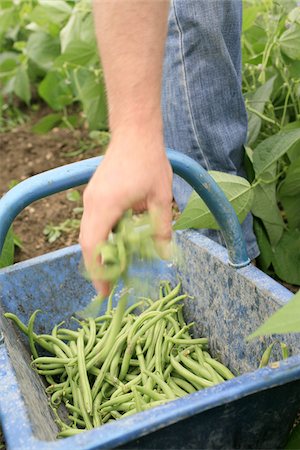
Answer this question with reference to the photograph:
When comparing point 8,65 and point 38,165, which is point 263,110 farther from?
point 8,65

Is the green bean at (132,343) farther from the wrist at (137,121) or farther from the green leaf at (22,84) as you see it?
the green leaf at (22,84)

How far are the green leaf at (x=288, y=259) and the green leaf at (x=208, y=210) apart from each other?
0.79 feet

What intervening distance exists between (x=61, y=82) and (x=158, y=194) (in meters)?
2.02

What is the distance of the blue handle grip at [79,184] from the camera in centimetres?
104

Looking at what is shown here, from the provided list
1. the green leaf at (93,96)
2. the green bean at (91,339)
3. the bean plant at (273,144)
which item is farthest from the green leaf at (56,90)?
the green bean at (91,339)

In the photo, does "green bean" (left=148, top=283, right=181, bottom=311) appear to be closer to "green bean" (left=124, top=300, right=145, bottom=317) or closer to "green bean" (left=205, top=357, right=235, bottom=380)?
"green bean" (left=124, top=300, right=145, bottom=317)

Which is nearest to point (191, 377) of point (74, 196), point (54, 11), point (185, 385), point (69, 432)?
point (185, 385)

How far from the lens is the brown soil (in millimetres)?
2104

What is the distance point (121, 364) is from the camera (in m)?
1.30

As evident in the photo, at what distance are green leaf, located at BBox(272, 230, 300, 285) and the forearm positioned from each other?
0.80 m

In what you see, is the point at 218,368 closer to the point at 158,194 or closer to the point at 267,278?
the point at 267,278

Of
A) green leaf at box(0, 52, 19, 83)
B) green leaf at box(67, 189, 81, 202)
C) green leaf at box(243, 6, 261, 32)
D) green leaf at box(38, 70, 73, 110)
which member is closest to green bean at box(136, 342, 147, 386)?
green leaf at box(243, 6, 261, 32)

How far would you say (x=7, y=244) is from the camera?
1.55m

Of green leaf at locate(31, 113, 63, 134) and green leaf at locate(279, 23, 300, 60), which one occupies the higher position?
green leaf at locate(279, 23, 300, 60)
